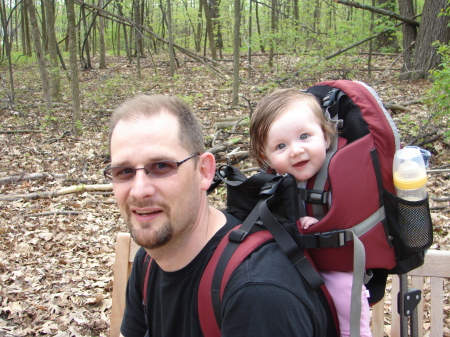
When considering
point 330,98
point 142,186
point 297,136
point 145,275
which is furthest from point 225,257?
point 330,98

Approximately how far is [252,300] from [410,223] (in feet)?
2.58

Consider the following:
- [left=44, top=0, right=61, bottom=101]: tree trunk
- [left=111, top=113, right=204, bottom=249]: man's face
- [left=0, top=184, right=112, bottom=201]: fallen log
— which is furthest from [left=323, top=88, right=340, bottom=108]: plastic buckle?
[left=44, top=0, right=61, bottom=101]: tree trunk

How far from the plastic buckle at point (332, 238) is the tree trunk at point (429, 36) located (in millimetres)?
10539

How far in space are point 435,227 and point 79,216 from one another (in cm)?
503

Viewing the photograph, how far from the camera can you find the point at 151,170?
66.1 inches

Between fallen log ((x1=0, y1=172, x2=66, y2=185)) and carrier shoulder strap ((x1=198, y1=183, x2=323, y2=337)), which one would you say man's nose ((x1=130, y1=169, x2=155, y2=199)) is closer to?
carrier shoulder strap ((x1=198, y1=183, x2=323, y2=337))

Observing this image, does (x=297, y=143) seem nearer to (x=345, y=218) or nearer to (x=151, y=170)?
(x=345, y=218)

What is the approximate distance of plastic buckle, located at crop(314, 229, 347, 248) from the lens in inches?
65.1

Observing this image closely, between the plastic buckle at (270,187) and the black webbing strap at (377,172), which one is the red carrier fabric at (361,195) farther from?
the plastic buckle at (270,187)

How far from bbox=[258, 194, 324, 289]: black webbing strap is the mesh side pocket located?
462 millimetres

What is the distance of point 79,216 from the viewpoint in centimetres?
616

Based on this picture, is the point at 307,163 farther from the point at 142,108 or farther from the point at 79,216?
the point at 79,216

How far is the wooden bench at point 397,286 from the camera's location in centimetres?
221

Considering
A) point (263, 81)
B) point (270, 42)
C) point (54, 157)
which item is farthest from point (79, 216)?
point (270, 42)
